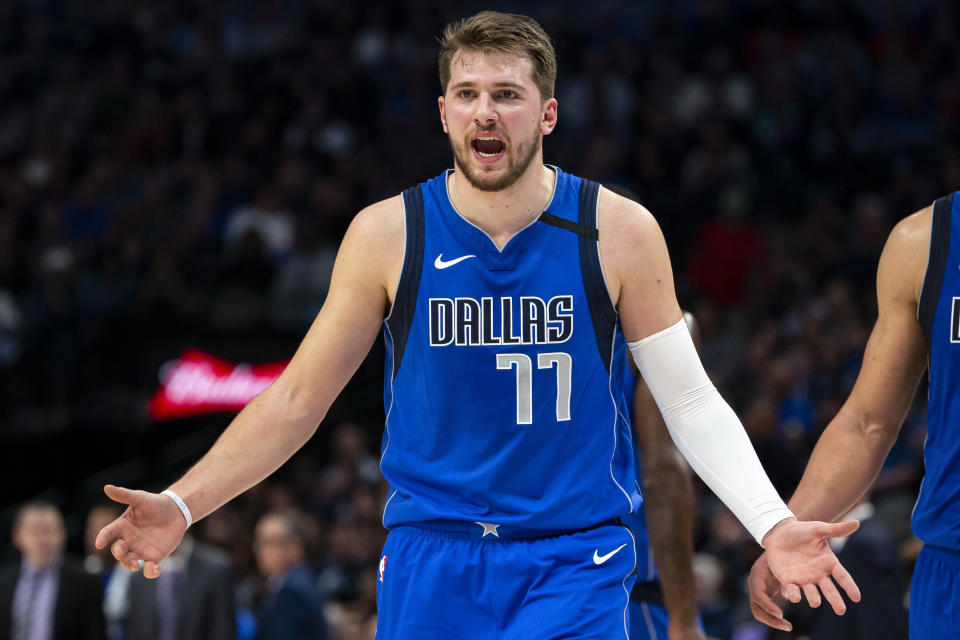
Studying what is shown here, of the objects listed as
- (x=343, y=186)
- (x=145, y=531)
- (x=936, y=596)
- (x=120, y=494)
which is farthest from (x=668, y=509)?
(x=343, y=186)

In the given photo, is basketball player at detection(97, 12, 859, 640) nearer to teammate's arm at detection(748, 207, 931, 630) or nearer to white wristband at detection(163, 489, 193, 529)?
white wristband at detection(163, 489, 193, 529)

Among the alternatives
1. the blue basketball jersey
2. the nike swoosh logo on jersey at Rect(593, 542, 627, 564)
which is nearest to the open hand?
the nike swoosh logo on jersey at Rect(593, 542, 627, 564)

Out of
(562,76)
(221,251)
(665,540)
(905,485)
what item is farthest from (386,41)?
(665,540)

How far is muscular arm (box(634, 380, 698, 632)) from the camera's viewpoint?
5000 mm

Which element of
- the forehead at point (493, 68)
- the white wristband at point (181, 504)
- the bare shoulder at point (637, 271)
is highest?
the forehead at point (493, 68)

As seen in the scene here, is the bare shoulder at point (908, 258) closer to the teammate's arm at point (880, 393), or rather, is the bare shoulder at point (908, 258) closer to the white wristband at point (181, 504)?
the teammate's arm at point (880, 393)

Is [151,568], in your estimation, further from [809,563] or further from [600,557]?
[809,563]

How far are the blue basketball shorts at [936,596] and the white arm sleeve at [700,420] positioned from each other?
1.64 feet

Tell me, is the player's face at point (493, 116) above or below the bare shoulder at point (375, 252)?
above

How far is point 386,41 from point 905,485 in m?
9.36

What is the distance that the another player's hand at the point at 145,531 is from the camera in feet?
12.4

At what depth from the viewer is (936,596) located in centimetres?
412

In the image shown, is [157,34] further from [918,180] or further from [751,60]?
[918,180]

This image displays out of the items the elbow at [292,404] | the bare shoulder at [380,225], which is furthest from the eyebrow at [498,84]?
the elbow at [292,404]
